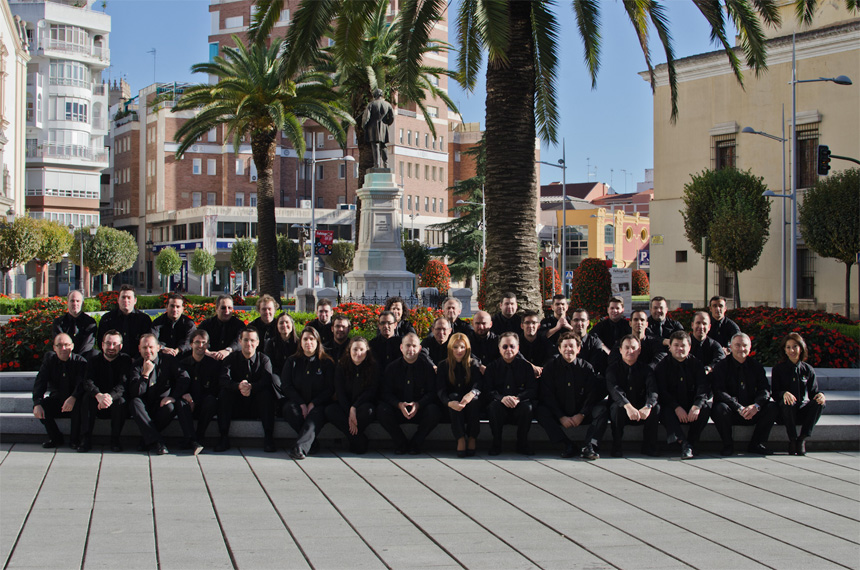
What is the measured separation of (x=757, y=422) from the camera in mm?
10281

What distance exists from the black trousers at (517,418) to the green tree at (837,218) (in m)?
27.1

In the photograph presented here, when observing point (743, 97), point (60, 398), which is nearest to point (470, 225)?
point (743, 97)

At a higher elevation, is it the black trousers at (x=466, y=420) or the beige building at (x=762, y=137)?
the beige building at (x=762, y=137)

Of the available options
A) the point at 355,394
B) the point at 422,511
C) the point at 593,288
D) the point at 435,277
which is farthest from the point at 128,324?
the point at 435,277

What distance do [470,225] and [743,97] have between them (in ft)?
102

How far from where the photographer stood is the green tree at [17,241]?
4800cm

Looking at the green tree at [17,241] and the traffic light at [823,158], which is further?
the green tree at [17,241]

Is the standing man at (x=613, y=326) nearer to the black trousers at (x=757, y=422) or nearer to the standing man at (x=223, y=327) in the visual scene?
the black trousers at (x=757, y=422)

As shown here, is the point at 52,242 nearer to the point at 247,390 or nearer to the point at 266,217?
the point at 266,217

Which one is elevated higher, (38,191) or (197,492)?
(38,191)

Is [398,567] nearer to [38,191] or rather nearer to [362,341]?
[362,341]

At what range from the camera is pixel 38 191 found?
7812 cm

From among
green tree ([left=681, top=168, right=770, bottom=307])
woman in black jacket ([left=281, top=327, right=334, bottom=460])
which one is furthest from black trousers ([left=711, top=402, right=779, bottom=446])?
green tree ([left=681, top=168, right=770, bottom=307])

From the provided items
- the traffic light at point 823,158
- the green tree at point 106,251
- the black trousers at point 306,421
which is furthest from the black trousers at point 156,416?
the green tree at point 106,251
